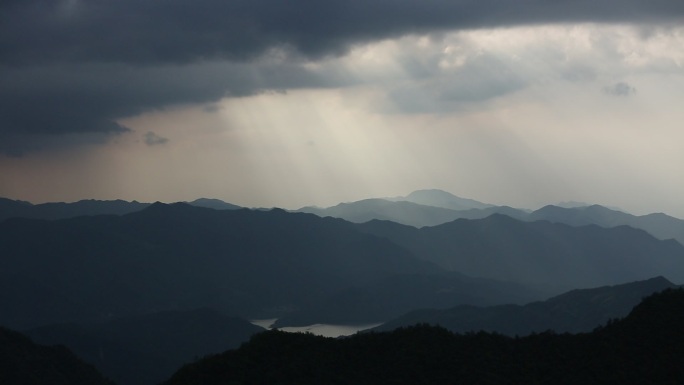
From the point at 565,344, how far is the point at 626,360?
7.20 meters

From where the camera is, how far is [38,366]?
131 m

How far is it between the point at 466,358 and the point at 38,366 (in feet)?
283

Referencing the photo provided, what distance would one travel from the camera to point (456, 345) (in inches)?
3046

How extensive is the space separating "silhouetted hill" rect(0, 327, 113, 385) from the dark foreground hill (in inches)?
2440

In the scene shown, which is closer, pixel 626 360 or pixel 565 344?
pixel 626 360

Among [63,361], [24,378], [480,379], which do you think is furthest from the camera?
[63,361]

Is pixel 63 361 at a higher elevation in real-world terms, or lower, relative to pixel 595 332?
lower

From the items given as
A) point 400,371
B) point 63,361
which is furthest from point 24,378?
point 400,371

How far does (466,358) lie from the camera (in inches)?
2916

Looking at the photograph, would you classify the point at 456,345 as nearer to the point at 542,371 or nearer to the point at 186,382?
the point at 542,371

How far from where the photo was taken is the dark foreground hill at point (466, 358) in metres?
68.9

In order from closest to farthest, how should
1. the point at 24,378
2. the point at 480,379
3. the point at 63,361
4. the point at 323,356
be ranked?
the point at 480,379, the point at 323,356, the point at 24,378, the point at 63,361

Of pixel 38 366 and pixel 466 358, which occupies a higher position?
pixel 466 358

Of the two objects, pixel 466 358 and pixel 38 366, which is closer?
pixel 466 358
